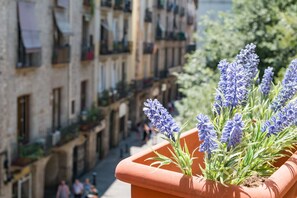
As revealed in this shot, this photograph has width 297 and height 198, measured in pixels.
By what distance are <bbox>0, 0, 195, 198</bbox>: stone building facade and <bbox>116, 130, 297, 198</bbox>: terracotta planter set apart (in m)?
14.4

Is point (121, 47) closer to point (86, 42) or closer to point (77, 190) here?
point (86, 42)

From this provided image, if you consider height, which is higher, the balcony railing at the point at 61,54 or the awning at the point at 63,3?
the awning at the point at 63,3

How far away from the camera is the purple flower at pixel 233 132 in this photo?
2.56 meters

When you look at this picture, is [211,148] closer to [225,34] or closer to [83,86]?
[225,34]

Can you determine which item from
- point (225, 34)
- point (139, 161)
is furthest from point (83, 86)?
point (139, 161)

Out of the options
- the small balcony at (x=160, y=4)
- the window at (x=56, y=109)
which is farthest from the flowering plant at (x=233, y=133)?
the small balcony at (x=160, y=4)

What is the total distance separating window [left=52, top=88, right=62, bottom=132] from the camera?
2178cm

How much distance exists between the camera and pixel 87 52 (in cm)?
2498

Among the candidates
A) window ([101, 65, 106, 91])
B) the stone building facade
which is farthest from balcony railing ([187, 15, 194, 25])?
window ([101, 65, 106, 91])

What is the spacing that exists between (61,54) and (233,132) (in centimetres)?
1936

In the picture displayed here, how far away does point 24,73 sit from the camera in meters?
18.2

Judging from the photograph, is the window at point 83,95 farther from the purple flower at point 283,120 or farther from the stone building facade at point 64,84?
the purple flower at point 283,120

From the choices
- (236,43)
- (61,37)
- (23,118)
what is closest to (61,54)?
(61,37)

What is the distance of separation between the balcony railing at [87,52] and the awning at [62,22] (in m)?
2.51
